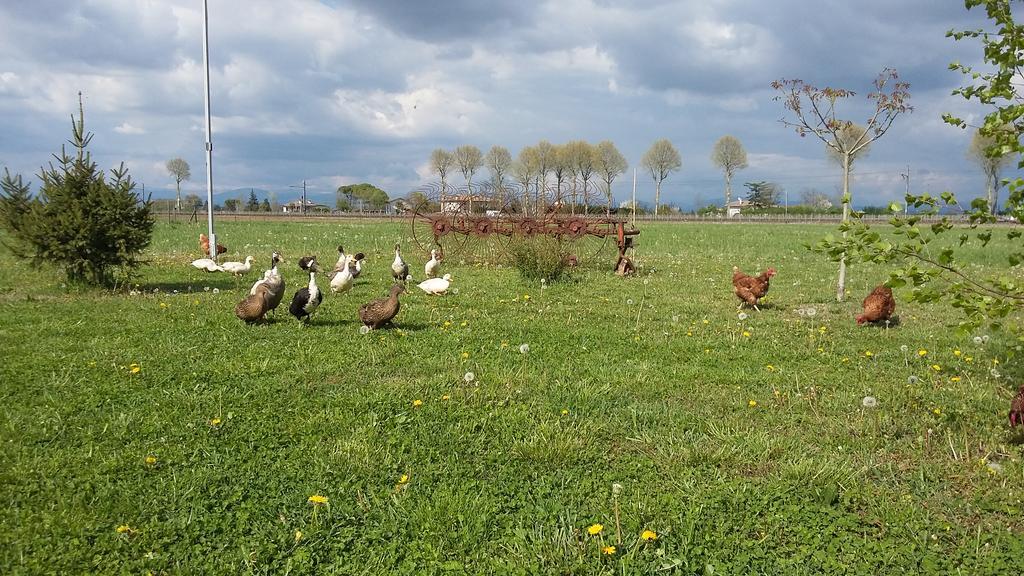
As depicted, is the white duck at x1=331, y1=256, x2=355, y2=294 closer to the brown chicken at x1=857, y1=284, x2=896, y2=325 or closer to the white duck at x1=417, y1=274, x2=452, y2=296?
the white duck at x1=417, y1=274, x2=452, y2=296

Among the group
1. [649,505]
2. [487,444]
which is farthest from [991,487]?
[487,444]

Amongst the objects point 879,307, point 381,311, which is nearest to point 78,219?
point 381,311

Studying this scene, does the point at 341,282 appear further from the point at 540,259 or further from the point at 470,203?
the point at 470,203

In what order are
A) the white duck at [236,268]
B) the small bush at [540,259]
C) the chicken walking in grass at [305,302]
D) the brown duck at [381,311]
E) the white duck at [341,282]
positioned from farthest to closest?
the white duck at [236,268]
the small bush at [540,259]
the white duck at [341,282]
the chicken walking in grass at [305,302]
the brown duck at [381,311]

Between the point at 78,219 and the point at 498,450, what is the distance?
28.2 feet

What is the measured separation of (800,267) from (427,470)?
15.5 metres

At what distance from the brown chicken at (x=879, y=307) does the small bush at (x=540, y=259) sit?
5.54 meters

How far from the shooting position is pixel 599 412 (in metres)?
5.19

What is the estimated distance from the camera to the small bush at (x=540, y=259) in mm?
12664

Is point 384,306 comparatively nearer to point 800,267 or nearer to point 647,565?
point 647,565

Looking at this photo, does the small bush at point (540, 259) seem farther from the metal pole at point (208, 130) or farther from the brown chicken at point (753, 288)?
the metal pole at point (208, 130)

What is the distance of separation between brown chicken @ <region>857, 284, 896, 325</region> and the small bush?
5543mm

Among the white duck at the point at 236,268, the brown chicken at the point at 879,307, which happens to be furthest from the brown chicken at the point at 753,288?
the white duck at the point at 236,268

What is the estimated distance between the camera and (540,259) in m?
12.6
